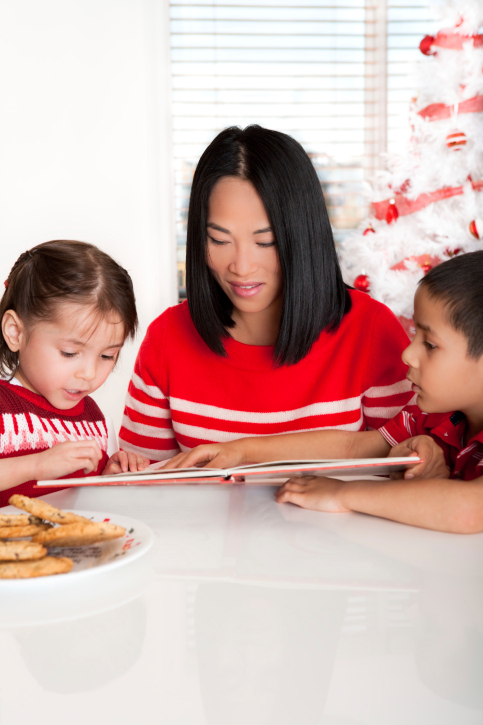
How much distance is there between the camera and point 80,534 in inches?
28.1

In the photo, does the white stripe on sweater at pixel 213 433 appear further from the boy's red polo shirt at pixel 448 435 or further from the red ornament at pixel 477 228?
the red ornament at pixel 477 228

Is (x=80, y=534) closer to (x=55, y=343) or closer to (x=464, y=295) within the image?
(x=55, y=343)

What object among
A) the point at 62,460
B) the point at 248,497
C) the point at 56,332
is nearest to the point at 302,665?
the point at 248,497

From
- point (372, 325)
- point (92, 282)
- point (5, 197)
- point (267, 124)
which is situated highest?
point (267, 124)

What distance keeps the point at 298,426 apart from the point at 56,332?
57cm

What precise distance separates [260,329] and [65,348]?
1.60 feet

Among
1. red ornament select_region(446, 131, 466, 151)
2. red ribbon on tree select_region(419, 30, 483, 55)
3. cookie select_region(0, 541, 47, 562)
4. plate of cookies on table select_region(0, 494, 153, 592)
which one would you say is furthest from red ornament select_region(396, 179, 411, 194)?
cookie select_region(0, 541, 47, 562)

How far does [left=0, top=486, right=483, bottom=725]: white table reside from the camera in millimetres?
483

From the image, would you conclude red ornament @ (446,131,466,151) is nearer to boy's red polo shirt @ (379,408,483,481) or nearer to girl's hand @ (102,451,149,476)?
boy's red polo shirt @ (379,408,483,481)

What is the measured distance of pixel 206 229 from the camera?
4.79 ft

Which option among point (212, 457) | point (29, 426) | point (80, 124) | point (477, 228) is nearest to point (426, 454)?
point (212, 457)

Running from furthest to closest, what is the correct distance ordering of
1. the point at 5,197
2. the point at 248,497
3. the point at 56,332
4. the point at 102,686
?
the point at 5,197 < the point at 56,332 < the point at 248,497 < the point at 102,686

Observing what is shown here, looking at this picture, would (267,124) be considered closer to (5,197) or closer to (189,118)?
(189,118)

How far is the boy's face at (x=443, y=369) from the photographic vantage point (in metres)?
1.17
